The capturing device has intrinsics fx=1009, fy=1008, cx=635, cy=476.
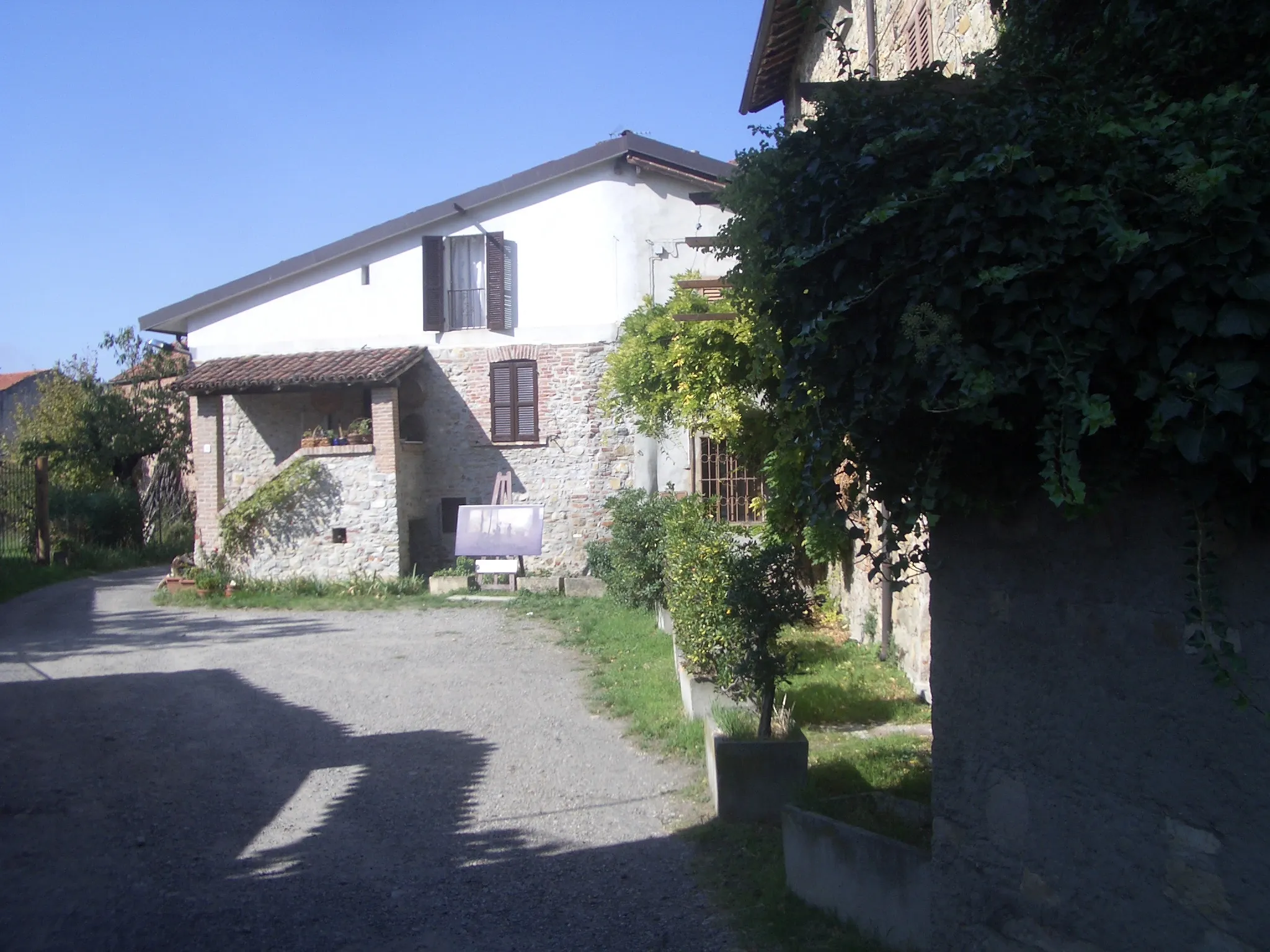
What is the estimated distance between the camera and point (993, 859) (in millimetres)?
3734

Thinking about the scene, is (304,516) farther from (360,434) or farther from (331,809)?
(331,809)

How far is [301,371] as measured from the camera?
59.7ft

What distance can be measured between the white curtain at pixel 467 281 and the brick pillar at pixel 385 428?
2.16m

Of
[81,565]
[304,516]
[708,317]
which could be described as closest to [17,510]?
[81,565]

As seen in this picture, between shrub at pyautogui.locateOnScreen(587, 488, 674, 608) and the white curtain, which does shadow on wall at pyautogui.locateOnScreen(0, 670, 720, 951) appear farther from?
the white curtain

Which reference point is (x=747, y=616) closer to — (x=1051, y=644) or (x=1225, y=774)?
(x=1051, y=644)

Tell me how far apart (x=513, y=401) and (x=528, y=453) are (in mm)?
1002

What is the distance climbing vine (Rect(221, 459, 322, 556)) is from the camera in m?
17.7

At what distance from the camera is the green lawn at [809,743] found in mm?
4699

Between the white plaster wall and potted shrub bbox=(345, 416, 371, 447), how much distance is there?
5.95 ft

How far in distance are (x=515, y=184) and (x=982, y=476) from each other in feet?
52.0

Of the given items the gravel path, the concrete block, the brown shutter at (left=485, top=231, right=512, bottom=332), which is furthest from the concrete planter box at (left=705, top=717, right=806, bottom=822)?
the brown shutter at (left=485, top=231, right=512, bottom=332)

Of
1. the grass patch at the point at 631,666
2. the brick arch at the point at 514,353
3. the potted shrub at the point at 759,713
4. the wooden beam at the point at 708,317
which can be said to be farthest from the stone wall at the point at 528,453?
the potted shrub at the point at 759,713

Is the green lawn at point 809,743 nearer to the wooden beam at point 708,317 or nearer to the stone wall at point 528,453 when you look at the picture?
the wooden beam at point 708,317
